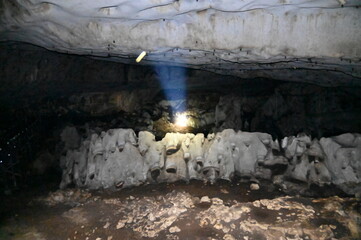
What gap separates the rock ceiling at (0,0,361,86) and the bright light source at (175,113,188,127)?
573 cm

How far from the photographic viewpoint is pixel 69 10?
479cm

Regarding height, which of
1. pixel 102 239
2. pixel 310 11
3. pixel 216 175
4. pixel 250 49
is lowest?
pixel 102 239

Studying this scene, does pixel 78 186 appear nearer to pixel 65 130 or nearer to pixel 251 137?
pixel 65 130

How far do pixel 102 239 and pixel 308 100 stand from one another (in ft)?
35.1

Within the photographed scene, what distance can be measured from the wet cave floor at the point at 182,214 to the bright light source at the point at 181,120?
226 inches

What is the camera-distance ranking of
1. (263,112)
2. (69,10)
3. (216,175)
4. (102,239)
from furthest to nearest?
(263,112) → (216,175) → (69,10) → (102,239)

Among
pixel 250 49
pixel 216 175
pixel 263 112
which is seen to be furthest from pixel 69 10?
pixel 263 112

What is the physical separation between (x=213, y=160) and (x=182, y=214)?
2.01 meters

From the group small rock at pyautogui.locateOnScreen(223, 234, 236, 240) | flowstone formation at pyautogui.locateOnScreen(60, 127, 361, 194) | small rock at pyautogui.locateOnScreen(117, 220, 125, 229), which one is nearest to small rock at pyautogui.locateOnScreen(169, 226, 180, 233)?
small rock at pyautogui.locateOnScreen(223, 234, 236, 240)

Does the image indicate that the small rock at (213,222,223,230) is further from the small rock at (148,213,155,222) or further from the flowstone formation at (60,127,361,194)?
the flowstone formation at (60,127,361,194)

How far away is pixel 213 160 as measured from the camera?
262 inches

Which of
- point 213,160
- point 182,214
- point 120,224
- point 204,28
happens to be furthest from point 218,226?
point 204,28

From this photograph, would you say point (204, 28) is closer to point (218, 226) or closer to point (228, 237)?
point (218, 226)

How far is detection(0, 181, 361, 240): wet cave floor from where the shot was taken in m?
4.46
